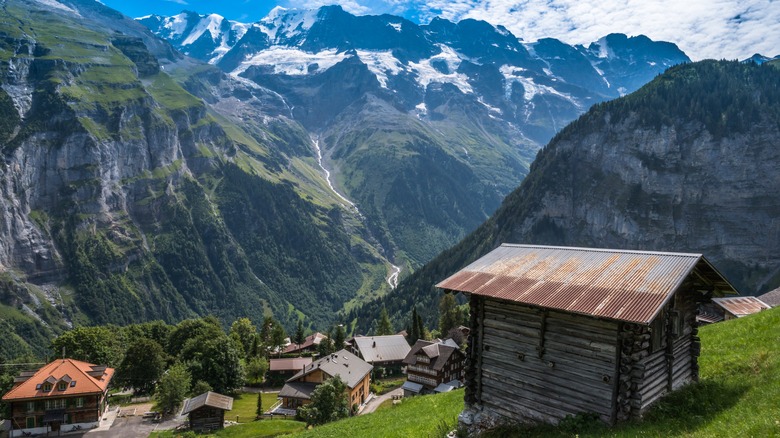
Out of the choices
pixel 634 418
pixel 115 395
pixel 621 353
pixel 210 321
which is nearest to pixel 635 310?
pixel 621 353

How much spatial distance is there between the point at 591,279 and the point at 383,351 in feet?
292

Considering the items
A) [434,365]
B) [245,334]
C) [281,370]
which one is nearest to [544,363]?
[434,365]

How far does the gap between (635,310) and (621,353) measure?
88.7 inches

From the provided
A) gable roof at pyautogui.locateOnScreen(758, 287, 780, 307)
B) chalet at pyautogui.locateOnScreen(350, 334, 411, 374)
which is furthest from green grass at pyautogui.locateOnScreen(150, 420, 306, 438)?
gable roof at pyautogui.locateOnScreen(758, 287, 780, 307)

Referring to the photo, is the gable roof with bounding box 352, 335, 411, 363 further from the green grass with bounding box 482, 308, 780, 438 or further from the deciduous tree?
the green grass with bounding box 482, 308, 780, 438

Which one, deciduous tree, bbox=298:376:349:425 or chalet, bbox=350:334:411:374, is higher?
deciduous tree, bbox=298:376:349:425

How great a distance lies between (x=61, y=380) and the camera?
2406 inches

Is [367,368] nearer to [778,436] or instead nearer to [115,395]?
[115,395]

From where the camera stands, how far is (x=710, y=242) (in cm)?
15300

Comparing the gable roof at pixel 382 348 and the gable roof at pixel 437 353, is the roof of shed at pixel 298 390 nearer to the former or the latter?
the gable roof at pixel 437 353

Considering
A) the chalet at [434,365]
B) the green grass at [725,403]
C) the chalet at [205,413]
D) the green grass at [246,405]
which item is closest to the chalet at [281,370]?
the green grass at [246,405]

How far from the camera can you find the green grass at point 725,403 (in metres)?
14.8

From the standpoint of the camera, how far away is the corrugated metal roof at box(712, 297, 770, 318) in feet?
170

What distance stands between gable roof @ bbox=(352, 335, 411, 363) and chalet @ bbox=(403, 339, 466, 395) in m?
19.5
